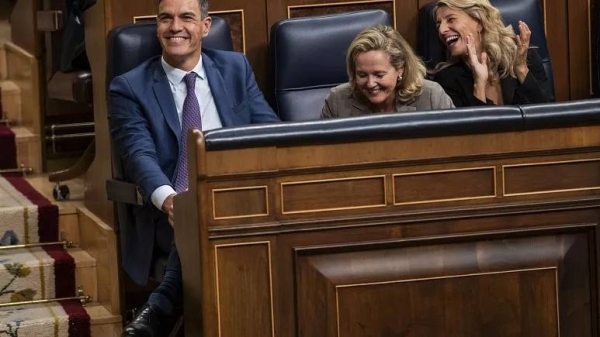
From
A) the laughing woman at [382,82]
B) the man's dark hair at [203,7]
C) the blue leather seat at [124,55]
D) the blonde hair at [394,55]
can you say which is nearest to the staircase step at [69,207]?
the blue leather seat at [124,55]

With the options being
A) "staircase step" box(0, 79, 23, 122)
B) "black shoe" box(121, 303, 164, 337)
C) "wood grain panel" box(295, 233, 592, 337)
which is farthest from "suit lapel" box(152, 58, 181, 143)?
"staircase step" box(0, 79, 23, 122)

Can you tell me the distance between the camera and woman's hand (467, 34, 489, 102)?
12.3 feet

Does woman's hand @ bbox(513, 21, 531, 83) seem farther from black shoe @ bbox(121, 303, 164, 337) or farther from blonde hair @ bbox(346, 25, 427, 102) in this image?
black shoe @ bbox(121, 303, 164, 337)

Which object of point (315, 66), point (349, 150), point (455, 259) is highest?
point (315, 66)

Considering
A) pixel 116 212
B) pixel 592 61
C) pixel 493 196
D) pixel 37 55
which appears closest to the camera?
pixel 493 196

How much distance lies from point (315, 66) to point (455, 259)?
114 cm

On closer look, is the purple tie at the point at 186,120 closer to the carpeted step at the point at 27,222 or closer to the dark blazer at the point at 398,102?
the dark blazer at the point at 398,102

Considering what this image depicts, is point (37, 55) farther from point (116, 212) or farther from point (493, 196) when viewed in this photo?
point (493, 196)

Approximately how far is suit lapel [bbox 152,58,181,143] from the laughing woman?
0.41 metres

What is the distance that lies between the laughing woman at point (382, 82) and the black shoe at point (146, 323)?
78cm

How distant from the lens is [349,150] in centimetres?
277

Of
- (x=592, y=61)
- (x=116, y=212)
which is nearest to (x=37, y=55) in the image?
(x=116, y=212)

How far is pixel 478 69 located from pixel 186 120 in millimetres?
854

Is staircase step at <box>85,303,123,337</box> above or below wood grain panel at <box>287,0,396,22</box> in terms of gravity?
below
